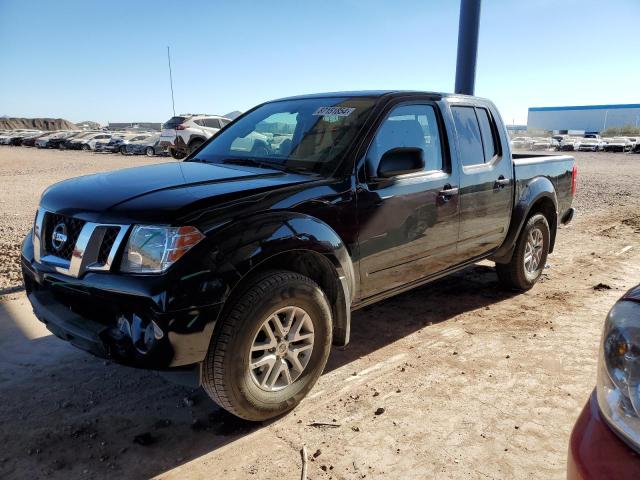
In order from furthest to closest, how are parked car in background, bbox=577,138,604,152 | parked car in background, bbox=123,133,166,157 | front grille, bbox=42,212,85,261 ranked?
parked car in background, bbox=577,138,604,152 < parked car in background, bbox=123,133,166,157 < front grille, bbox=42,212,85,261

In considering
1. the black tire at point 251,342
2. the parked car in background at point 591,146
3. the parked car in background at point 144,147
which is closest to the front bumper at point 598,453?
the black tire at point 251,342

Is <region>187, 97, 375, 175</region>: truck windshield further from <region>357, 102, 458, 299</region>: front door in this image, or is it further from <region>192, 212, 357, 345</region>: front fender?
<region>192, 212, 357, 345</region>: front fender

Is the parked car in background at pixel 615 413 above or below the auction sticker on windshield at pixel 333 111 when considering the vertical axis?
below

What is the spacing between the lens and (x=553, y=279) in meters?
5.75

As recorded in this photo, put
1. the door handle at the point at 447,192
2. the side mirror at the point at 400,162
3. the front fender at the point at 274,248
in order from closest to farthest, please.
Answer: the front fender at the point at 274,248 → the side mirror at the point at 400,162 → the door handle at the point at 447,192

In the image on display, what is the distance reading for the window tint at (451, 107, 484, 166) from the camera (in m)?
4.20

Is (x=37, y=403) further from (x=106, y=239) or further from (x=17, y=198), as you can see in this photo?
(x=17, y=198)

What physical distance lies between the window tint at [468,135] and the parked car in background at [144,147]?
94.5ft

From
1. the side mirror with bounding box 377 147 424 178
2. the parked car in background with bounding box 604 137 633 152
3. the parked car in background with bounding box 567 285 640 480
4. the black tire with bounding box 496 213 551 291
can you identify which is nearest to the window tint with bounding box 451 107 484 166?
the side mirror with bounding box 377 147 424 178

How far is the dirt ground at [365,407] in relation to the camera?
8.44ft

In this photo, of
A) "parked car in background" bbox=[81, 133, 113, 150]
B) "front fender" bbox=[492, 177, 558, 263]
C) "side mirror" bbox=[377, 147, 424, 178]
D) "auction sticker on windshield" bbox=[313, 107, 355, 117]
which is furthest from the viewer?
"parked car in background" bbox=[81, 133, 113, 150]

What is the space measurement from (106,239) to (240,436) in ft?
4.21

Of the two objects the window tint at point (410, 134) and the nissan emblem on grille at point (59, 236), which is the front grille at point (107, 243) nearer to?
the nissan emblem on grille at point (59, 236)

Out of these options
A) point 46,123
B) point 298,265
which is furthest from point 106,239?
point 46,123
